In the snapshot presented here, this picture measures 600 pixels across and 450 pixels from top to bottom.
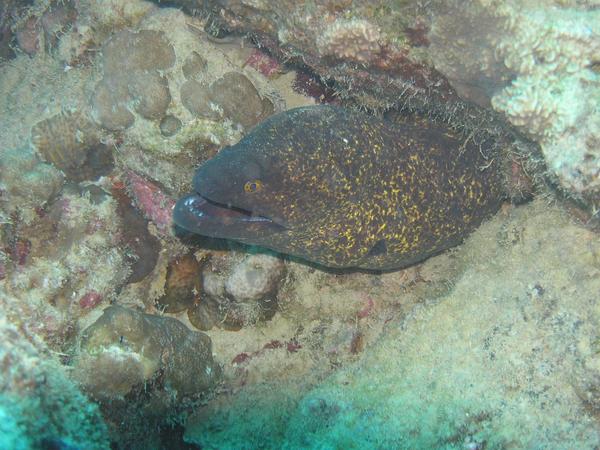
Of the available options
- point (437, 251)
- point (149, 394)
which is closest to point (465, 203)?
point (437, 251)

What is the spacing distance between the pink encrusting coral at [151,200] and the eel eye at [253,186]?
160 cm

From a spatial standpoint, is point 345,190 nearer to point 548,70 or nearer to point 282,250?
point 282,250

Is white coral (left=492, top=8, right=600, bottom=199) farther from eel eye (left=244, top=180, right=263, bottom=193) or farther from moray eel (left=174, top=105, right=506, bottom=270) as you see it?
eel eye (left=244, top=180, right=263, bottom=193)

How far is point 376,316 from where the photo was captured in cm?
460

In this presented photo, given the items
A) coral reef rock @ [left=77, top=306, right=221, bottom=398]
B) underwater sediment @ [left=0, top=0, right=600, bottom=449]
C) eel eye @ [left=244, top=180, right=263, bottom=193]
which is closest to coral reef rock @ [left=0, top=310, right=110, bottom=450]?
underwater sediment @ [left=0, top=0, right=600, bottom=449]

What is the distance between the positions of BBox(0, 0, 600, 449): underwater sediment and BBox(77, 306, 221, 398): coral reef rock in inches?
0.8

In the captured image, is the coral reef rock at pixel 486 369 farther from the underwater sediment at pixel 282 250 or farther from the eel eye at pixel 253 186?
the eel eye at pixel 253 186

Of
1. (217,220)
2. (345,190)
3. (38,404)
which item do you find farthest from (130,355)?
(345,190)

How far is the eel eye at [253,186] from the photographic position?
3176 millimetres

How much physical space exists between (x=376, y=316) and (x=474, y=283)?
124cm

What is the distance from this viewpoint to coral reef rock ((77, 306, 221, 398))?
3.10 metres

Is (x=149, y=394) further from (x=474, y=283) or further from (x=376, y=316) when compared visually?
(x=474, y=283)

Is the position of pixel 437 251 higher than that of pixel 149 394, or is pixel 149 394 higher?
pixel 437 251

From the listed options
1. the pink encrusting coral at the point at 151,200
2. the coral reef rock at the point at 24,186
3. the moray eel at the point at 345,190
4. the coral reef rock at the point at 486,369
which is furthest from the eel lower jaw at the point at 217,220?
the coral reef rock at the point at 24,186
